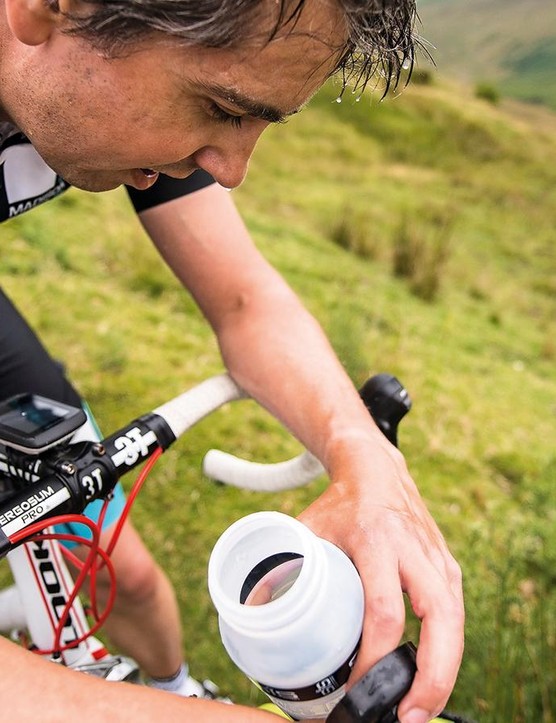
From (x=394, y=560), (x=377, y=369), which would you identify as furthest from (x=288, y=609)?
(x=377, y=369)

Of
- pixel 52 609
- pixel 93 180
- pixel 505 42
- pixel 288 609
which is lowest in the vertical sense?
pixel 505 42

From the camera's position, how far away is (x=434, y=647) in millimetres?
890

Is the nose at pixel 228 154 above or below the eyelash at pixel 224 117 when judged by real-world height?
below

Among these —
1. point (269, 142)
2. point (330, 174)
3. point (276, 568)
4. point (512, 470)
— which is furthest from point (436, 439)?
point (269, 142)

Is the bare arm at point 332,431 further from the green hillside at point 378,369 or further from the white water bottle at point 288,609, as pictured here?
the green hillside at point 378,369

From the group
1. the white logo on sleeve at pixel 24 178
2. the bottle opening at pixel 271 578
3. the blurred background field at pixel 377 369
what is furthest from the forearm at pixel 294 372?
the blurred background field at pixel 377 369

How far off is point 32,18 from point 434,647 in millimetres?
1010

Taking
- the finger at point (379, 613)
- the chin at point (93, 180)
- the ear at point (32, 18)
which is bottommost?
the finger at point (379, 613)

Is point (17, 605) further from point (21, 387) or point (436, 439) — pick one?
point (436, 439)

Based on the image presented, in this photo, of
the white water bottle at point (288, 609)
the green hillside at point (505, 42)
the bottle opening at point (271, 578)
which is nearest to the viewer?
the white water bottle at point (288, 609)

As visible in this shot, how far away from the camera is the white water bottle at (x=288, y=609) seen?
785 mm

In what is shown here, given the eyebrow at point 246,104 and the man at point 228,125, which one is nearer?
the man at point 228,125

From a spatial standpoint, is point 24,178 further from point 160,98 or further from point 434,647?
point 434,647

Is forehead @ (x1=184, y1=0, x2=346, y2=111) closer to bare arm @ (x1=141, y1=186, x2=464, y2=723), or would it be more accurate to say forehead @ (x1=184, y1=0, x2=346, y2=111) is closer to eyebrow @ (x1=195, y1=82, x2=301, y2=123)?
eyebrow @ (x1=195, y1=82, x2=301, y2=123)
